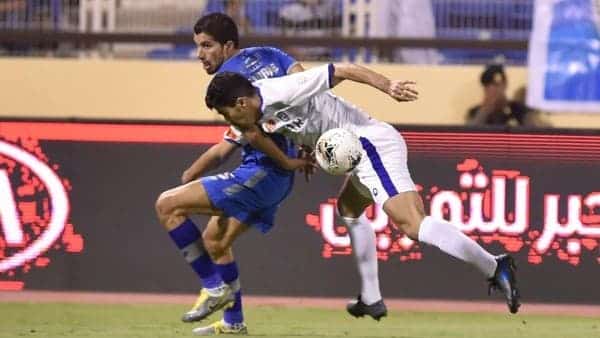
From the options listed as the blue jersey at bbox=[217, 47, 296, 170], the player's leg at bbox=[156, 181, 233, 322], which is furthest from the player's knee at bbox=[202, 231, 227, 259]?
the blue jersey at bbox=[217, 47, 296, 170]

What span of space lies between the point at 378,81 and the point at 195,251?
1.72 meters

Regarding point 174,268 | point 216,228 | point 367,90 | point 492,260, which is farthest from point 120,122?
point 492,260

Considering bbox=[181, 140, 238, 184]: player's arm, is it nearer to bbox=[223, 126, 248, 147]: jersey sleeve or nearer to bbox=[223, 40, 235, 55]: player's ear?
bbox=[223, 126, 248, 147]: jersey sleeve

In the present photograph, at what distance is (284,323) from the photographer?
37.6 feet

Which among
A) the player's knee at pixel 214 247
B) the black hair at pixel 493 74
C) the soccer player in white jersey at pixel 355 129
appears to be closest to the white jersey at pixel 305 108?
the soccer player in white jersey at pixel 355 129

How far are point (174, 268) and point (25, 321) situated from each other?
2349 mm

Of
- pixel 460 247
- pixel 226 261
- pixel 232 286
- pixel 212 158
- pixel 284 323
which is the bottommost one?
pixel 284 323

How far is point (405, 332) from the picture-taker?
10656 millimetres

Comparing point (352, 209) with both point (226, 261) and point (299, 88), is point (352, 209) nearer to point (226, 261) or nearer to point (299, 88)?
point (226, 261)

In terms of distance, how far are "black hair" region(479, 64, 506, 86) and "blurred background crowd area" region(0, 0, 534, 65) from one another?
1.87 feet

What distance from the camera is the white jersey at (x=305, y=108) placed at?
30.7 ft

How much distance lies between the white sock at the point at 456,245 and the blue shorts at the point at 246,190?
117 centimetres

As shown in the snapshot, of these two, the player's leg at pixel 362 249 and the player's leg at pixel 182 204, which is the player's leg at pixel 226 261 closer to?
the player's leg at pixel 182 204

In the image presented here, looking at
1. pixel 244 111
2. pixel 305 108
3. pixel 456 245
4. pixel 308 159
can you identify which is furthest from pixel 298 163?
pixel 456 245
